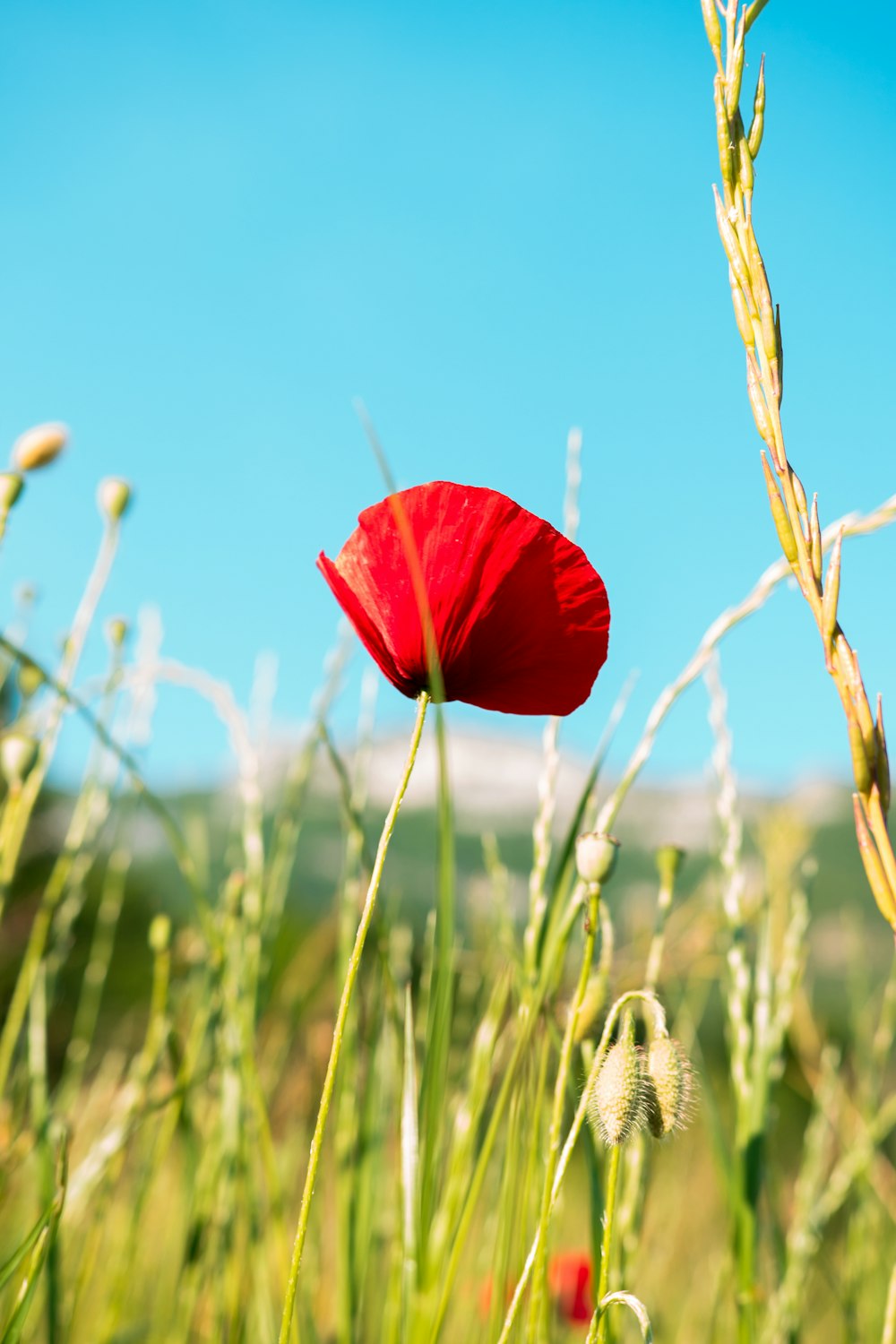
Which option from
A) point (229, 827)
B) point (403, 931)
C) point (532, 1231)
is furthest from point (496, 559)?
point (229, 827)

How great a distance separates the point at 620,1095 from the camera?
0.51m

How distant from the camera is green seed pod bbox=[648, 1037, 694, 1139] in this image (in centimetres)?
52

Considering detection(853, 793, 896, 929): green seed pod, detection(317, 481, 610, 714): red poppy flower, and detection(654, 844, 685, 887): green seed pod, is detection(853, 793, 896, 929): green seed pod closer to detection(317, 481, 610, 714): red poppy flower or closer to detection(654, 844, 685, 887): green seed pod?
detection(317, 481, 610, 714): red poppy flower

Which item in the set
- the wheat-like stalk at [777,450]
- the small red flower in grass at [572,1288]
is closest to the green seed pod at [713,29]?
the wheat-like stalk at [777,450]

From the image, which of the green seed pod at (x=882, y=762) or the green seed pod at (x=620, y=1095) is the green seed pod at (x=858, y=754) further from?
the green seed pod at (x=620, y=1095)

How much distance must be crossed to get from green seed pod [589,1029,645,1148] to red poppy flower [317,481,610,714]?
0.59 feet

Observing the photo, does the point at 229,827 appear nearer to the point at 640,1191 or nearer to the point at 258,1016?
the point at 258,1016

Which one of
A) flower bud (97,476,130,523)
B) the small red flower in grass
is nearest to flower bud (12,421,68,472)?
flower bud (97,476,130,523)

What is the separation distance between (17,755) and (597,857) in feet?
1.79

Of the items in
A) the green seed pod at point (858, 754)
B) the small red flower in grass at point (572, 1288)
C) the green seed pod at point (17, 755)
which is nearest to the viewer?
the green seed pod at point (858, 754)

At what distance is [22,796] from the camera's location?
938 mm

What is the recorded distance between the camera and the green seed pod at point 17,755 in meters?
0.90

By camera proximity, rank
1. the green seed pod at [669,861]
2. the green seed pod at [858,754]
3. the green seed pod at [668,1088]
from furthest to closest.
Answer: the green seed pod at [669,861] < the green seed pod at [668,1088] < the green seed pod at [858,754]

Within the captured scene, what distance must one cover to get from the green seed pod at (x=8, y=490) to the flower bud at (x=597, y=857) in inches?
18.7
